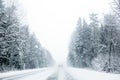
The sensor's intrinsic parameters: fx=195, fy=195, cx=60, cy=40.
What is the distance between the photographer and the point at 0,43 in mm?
34906

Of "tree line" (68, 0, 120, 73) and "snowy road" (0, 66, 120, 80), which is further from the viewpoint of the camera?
"tree line" (68, 0, 120, 73)

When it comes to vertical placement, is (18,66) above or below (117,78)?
below

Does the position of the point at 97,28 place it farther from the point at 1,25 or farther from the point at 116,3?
the point at 116,3

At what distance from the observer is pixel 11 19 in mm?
38219

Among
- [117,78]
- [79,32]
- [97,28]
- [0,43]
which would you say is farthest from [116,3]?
[79,32]

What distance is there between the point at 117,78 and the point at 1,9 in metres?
28.4

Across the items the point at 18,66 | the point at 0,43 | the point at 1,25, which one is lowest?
the point at 18,66

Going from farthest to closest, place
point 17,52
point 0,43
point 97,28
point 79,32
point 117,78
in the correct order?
point 79,32
point 97,28
point 17,52
point 0,43
point 117,78

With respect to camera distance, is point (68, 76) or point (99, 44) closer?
point (68, 76)

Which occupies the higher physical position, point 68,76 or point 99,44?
point 99,44

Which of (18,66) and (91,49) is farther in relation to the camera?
(91,49)

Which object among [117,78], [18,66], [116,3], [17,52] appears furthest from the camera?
[18,66]

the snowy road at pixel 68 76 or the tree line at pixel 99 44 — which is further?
the tree line at pixel 99 44

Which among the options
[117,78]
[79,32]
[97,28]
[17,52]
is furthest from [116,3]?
[79,32]
